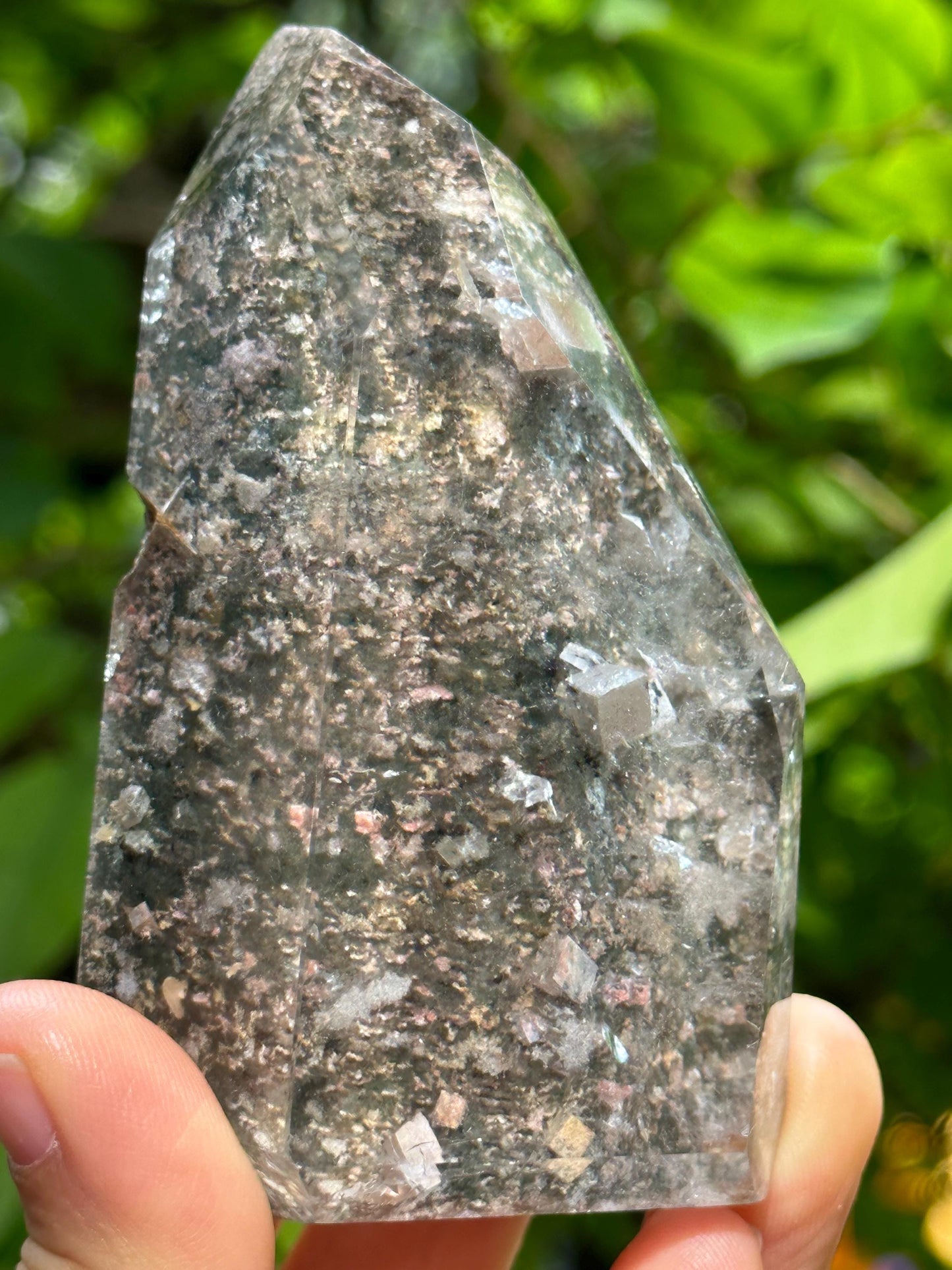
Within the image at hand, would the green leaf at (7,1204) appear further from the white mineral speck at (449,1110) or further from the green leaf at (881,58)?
the green leaf at (881,58)

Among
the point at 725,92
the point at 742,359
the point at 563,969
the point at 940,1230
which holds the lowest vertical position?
the point at 940,1230

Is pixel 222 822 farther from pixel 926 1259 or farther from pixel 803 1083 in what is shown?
pixel 926 1259

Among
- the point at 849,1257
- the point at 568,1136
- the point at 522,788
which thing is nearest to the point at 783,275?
the point at 522,788

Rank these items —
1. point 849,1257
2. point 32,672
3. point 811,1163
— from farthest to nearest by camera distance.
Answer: point 849,1257 < point 32,672 < point 811,1163

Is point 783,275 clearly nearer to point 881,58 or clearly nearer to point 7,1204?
point 881,58

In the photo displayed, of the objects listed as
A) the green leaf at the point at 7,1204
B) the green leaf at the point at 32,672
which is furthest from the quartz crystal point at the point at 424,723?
the green leaf at the point at 32,672

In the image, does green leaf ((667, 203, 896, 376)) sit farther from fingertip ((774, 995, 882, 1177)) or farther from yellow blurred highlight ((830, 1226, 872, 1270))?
yellow blurred highlight ((830, 1226, 872, 1270))
